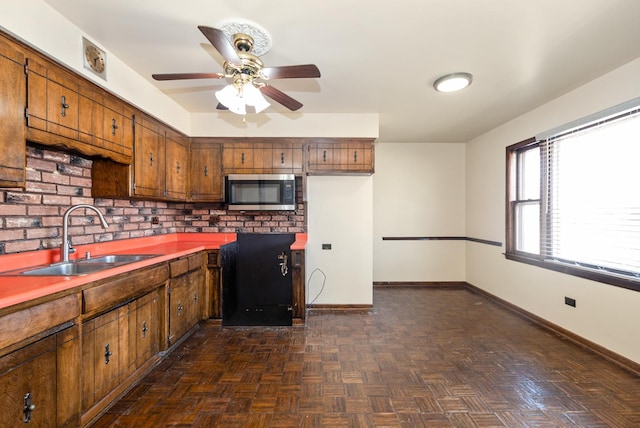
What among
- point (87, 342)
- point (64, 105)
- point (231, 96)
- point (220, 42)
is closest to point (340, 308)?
point (87, 342)

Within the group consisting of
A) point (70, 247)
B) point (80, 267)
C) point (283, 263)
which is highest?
point (70, 247)

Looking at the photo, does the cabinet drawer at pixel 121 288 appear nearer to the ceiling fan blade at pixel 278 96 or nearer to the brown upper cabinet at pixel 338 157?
the ceiling fan blade at pixel 278 96

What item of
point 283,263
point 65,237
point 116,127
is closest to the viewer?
point 65,237

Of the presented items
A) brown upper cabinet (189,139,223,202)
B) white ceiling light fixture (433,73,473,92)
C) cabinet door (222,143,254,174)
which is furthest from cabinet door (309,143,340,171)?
white ceiling light fixture (433,73,473,92)

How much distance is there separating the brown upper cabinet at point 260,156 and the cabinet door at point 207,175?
101mm

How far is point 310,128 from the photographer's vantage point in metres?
3.28

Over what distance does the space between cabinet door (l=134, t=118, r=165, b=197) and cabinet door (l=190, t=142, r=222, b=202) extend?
51 cm

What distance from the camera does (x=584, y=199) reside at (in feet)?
8.44

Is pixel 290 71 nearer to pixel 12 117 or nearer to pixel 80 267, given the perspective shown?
pixel 12 117

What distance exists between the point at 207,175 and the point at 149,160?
760 millimetres

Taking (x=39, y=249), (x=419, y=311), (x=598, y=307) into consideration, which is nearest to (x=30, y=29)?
(x=39, y=249)

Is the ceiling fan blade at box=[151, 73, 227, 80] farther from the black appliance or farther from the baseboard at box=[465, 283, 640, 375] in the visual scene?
the baseboard at box=[465, 283, 640, 375]

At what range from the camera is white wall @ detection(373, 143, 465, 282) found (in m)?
4.50

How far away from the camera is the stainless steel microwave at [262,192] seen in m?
3.17
